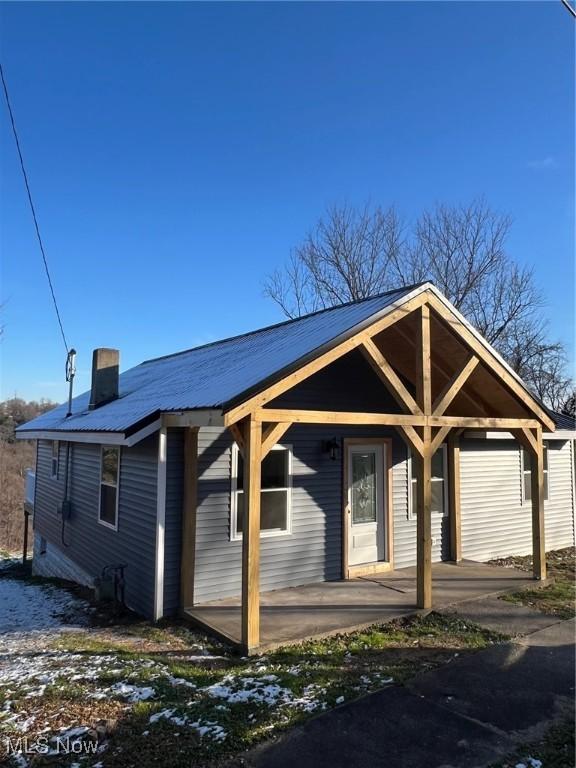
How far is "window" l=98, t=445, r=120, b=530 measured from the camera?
8648 millimetres

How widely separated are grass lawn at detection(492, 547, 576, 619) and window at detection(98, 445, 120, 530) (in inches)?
251

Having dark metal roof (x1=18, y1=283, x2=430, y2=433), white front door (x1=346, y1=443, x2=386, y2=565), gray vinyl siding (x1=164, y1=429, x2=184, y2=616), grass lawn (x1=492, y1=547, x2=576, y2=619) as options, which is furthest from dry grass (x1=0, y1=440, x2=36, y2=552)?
grass lawn (x1=492, y1=547, x2=576, y2=619)

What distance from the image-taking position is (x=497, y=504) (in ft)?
35.9

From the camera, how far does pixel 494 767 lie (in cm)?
352

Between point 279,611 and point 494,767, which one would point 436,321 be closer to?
point 279,611

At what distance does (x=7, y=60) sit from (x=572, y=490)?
46.5 ft

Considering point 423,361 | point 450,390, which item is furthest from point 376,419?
point 450,390

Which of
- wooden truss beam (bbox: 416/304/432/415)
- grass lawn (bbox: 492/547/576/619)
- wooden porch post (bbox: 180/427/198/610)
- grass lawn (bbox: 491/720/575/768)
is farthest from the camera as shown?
grass lawn (bbox: 492/547/576/619)

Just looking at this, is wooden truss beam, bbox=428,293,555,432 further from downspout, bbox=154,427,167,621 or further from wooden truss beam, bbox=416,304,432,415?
downspout, bbox=154,427,167,621

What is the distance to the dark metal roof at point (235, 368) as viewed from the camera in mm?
6094

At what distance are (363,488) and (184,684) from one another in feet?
16.6

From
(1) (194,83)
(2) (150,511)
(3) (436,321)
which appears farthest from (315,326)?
(1) (194,83)

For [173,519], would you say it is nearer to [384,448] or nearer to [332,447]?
[332,447]

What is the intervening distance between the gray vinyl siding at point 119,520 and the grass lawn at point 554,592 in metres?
5.35
